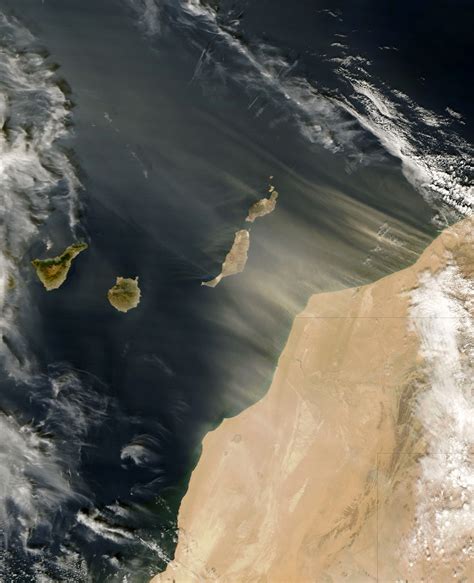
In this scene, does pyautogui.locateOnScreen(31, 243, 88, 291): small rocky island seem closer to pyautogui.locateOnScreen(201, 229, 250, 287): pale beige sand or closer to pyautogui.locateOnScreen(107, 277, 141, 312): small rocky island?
pyautogui.locateOnScreen(107, 277, 141, 312): small rocky island

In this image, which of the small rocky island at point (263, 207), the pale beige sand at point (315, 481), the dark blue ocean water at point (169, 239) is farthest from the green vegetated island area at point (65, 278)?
the pale beige sand at point (315, 481)

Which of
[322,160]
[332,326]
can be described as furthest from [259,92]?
[332,326]

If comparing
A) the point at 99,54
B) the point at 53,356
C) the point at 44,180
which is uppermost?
the point at 99,54

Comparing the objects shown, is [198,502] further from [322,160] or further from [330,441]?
[322,160]

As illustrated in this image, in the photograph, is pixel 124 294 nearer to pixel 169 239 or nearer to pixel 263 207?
pixel 169 239

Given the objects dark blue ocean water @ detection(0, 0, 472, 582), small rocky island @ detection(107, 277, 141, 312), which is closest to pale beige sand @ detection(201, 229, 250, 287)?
dark blue ocean water @ detection(0, 0, 472, 582)

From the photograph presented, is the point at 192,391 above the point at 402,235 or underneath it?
underneath

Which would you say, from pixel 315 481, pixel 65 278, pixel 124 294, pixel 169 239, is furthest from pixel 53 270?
pixel 315 481
